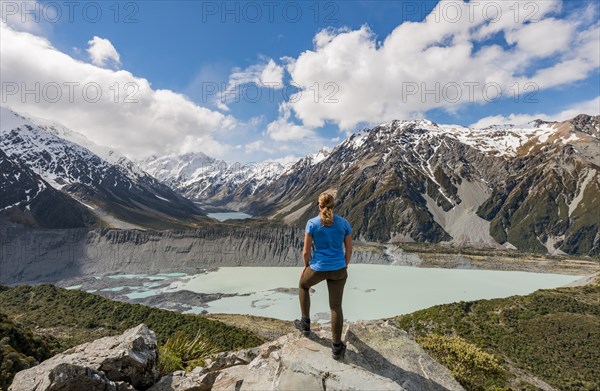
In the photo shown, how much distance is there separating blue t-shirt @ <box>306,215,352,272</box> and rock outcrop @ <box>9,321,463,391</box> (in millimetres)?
2011

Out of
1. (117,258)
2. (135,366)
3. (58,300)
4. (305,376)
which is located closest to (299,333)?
(305,376)

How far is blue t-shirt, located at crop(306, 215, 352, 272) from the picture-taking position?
786 cm

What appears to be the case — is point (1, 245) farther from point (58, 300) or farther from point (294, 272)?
point (294, 272)

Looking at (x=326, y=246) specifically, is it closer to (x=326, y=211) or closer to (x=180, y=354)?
(x=326, y=211)

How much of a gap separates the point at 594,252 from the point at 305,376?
713 feet

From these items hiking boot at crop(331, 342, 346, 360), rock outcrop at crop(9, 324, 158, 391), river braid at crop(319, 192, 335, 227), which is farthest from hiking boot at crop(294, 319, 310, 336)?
rock outcrop at crop(9, 324, 158, 391)

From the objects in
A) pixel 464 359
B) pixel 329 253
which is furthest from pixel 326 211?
pixel 464 359

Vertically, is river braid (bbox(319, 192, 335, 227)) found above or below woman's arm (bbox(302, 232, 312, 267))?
above

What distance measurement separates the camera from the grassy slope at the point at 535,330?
36125 mm

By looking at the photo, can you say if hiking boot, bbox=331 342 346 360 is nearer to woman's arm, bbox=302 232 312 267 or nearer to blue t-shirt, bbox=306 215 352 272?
blue t-shirt, bbox=306 215 352 272

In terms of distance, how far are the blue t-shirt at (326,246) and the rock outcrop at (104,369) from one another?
505 cm

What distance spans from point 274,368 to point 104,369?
4.25 meters

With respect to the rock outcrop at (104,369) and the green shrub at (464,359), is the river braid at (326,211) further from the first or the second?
the green shrub at (464,359)

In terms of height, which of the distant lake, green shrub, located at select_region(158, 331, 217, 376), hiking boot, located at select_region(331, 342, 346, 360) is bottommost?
the distant lake
